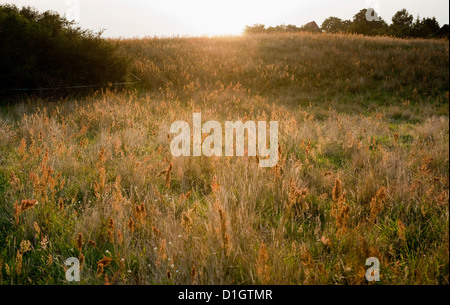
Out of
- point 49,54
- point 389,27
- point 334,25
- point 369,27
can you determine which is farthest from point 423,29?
point 49,54

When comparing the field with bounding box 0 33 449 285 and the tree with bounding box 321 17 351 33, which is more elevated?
the tree with bounding box 321 17 351 33

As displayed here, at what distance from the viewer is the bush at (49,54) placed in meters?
8.60

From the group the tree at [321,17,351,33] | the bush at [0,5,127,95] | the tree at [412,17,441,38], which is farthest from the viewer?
the tree at [321,17,351,33]

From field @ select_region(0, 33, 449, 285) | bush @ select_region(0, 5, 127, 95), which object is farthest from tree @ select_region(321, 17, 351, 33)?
field @ select_region(0, 33, 449, 285)

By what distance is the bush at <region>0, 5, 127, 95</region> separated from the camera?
8.60 m

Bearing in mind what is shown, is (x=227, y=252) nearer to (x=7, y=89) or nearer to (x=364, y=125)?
(x=364, y=125)

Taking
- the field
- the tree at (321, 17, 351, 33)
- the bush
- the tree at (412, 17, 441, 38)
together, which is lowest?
the field

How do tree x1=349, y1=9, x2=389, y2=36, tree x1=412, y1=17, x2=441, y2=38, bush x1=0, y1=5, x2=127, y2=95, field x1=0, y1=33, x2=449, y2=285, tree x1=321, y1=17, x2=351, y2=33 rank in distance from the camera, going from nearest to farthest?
1. field x1=0, y1=33, x2=449, y2=285
2. bush x1=0, y1=5, x2=127, y2=95
3. tree x1=412, y1=17, x2=441, y2=38
4. tree x1=349, y1=9, x2=389, y2=36
5. tree x1=321, y1=17, x2=351, y2=33

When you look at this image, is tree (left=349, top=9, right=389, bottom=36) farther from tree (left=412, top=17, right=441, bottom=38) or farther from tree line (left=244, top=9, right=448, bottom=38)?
tree (left=412, top=17, right=441, bottom=38)

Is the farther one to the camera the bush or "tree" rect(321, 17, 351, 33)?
"tree" rect(321, 17, 351, 33)

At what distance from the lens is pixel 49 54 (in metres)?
9.26

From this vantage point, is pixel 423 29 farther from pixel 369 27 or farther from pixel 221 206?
pixel 221 206
